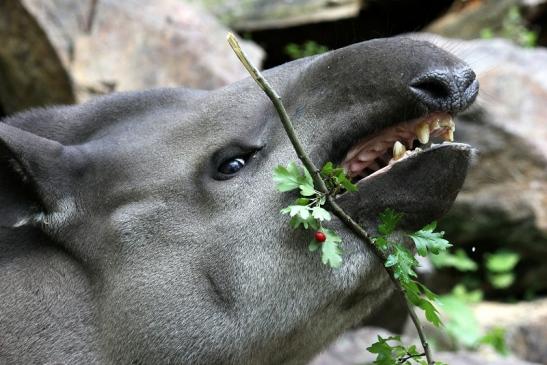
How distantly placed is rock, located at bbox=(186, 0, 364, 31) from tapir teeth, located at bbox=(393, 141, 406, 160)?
683cm

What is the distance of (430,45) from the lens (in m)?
3.57

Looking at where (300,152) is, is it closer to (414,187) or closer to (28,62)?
(414,187)

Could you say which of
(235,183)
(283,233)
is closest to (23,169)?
(235,183)

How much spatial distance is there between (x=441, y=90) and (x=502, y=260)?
560cm

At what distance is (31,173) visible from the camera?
12.4 ft

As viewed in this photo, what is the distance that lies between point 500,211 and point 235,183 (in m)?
5.20

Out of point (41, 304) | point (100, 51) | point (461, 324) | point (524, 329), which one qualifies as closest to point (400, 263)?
point (41, 304)

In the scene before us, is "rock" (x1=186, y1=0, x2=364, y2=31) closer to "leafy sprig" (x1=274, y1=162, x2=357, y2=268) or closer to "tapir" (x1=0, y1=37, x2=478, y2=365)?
"tapir" (x1=0, y1=37, x2=478, y2=365)

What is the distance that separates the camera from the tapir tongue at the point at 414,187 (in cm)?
348

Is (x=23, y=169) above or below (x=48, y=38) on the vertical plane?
above

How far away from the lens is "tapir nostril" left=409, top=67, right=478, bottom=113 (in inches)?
134

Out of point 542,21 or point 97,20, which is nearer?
point 97,20

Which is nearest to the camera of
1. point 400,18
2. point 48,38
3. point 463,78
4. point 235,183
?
point 463,78

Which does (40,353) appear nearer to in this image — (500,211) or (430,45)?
(430,45)
